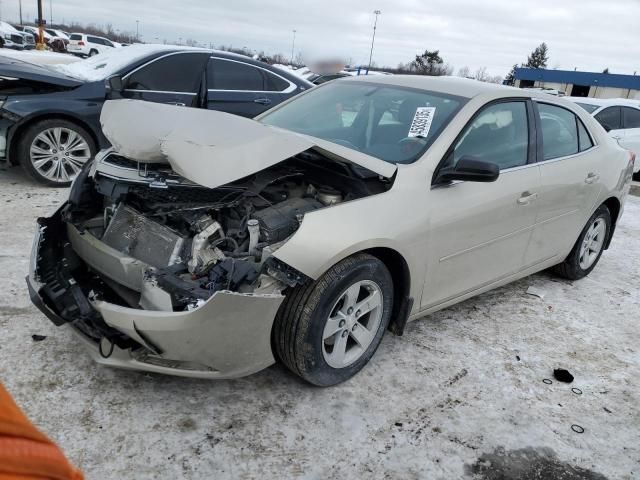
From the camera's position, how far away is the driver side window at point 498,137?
316 cm

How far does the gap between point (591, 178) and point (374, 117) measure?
1890 millimetres

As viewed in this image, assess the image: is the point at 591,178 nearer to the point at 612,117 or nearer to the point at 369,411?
the point at 369,411

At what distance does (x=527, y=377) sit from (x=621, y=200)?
2.39 meters

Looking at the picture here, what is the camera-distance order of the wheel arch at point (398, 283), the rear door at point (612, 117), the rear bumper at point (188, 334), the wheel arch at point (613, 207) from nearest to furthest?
the rear bumper at point (188, 334)
the wheel arch at point (398, 283)
the wheel arch at point (613, 207)
the rear door at point (612, 117)

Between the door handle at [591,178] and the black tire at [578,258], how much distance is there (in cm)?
37

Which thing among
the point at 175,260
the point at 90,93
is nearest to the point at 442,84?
the point at 175,260

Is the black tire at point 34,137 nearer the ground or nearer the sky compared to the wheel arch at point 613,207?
nearer the ground

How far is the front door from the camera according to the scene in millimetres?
2988

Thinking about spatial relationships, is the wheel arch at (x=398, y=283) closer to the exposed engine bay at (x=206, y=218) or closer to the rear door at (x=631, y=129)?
the exposed engine bay at (x=206, y=218)

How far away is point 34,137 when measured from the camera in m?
5.42

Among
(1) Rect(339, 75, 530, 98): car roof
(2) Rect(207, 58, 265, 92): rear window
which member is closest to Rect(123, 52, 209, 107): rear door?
(2) Rect(207, 58, 265, 92): rear window

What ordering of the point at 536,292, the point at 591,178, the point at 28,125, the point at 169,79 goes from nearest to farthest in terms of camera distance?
the point at 591,178 → the point at 536,292 → the point at 28,125 → the point at 169,79

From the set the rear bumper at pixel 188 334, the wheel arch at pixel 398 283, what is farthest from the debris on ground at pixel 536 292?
the rear bumper at pixel 188 334

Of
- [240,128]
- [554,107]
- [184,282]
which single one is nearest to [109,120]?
[240,128]
